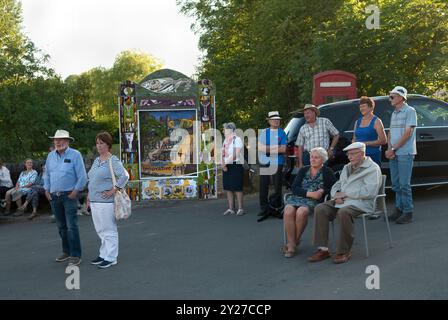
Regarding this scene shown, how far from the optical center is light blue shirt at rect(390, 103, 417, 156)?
7.69 m

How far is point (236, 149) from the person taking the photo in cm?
1002

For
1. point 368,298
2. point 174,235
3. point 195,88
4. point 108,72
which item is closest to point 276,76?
point 195,88

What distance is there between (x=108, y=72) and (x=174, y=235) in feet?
210

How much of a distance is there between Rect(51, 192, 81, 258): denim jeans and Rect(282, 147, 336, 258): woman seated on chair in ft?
8.75

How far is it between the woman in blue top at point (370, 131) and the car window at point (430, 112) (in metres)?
1.89

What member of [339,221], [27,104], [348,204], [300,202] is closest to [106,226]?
[300,202]

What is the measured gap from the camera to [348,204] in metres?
6.48

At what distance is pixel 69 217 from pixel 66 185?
1.35ft

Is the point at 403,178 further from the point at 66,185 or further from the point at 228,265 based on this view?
the point at 66,185

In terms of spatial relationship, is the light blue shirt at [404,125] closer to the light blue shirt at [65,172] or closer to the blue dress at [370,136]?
the blue dress at [370,136]

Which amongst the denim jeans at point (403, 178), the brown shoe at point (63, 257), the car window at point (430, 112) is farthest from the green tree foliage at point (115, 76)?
the denim jeans at point (403, 178)

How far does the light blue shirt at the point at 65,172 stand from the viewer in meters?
6.96

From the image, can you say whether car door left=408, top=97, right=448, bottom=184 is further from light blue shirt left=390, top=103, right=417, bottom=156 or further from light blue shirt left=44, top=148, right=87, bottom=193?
light blue shirt left=44, top=148, right=87, bottom=193
